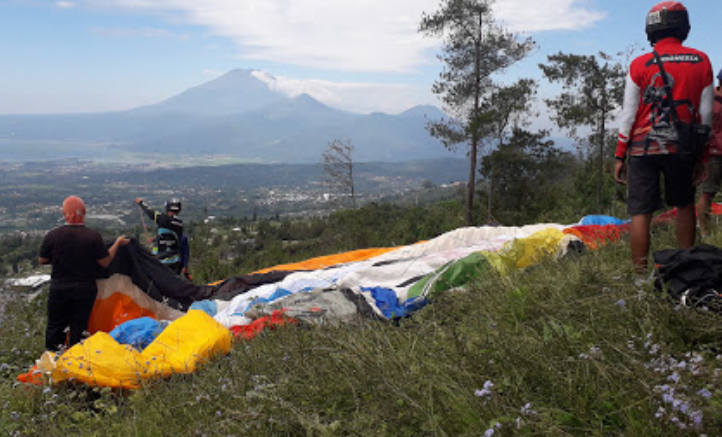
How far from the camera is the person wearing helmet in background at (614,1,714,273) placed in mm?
3410

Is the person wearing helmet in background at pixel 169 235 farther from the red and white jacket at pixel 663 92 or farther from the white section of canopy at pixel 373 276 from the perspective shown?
the red and white jacket at pixel 663 92

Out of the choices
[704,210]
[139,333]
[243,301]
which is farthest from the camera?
[243,301]

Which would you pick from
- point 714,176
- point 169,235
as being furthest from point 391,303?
point 169,235

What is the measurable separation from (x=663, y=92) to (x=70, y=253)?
16.4ft

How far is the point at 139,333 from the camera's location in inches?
176

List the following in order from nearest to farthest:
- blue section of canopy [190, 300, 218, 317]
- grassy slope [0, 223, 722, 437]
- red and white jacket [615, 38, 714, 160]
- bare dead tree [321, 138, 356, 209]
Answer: grassy slope [0, 223, 722, 437] → red and white jacket [615, 38, 714, 160] → blue section of canopy [190, 300, 218, 317] → bare dead tree [321, 138, 356, 209]

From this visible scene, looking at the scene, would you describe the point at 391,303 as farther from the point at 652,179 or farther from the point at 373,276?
the point at 652,179

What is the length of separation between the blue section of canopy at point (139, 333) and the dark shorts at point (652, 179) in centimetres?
376

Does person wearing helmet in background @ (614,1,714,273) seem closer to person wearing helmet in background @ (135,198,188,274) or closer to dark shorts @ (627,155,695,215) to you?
dark shorts @ (627,155,695,215)

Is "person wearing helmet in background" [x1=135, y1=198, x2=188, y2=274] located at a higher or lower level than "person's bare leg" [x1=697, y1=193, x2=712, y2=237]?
lower

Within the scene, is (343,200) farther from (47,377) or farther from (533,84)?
(47,377)

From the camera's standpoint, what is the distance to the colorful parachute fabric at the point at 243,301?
3652mm

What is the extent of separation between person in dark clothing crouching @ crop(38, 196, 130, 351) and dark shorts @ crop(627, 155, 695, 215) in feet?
15.2

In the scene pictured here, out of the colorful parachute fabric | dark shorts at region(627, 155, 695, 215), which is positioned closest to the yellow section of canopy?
the colorful parachute fabric
